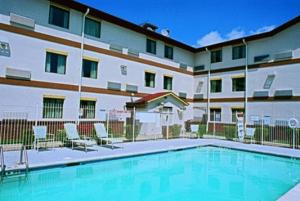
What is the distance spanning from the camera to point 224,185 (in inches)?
378

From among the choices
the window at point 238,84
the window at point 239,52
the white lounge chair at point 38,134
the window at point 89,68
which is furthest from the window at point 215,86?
the white lounge chair at point 38,134

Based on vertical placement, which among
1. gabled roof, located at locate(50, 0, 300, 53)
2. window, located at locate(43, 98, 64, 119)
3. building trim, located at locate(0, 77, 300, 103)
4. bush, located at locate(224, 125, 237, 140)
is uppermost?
gabled roof, located at locate(50, 0, 300, 53)

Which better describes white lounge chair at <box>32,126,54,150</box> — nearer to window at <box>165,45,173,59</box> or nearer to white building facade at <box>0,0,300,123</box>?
white building facade at <box>0,0,300,123</box>

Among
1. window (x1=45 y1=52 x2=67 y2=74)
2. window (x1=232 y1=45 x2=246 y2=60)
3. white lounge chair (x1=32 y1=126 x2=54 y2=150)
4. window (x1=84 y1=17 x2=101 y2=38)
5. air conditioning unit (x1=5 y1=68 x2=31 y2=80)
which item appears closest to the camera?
white lounge chair (x1=32 y1=126 x2=54 y2=150)

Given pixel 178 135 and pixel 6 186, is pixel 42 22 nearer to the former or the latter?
pixel 6 186

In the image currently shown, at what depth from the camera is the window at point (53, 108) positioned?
52.1 ft

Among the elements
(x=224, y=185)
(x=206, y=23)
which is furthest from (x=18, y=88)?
(x=206, y=23)

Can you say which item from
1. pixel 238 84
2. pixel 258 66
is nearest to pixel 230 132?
pixel 238 84

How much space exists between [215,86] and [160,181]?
1809 centimetres

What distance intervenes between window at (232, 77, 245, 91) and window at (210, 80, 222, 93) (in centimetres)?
153

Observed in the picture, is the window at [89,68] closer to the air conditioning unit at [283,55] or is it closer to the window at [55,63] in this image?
the window at [55,63]

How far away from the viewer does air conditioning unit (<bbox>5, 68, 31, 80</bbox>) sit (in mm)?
14318

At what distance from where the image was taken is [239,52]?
955 inches

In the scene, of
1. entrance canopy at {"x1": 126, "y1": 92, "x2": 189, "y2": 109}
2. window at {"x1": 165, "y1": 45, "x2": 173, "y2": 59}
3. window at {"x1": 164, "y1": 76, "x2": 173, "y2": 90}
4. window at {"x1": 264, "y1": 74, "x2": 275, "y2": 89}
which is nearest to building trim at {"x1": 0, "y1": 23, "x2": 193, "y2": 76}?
window at {"x1": 164, "y1": 76, "x2": 173, "y2": 90}
